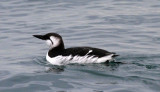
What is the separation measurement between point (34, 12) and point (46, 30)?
303 cm

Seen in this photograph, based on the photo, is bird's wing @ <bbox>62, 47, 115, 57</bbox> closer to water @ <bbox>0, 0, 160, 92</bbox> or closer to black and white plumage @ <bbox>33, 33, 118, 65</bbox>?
black and white plumage @ <bbox>33, 33, 118, 65</bbox>

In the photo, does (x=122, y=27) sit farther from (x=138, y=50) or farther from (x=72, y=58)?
(x=72, y=58)

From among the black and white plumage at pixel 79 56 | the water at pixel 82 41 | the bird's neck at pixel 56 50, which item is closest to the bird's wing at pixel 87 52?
the black and white plumage at pixel 79 56

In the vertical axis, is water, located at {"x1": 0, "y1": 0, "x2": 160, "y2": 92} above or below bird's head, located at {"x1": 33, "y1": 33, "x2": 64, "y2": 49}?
below

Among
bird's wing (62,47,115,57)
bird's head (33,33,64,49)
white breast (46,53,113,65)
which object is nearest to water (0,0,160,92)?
white breast (46,53,113,65)

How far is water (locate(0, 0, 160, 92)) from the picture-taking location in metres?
10.4

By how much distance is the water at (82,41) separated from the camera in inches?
410

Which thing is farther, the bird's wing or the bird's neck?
the bird's neck

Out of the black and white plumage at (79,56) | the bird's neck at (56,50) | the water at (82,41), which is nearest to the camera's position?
the water at (82,41)

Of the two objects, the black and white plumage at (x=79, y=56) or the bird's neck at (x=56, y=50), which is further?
the bird's neck at (x=56, y=50)

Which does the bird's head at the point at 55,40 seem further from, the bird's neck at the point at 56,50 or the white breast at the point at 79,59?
the white breast at the point at 79,59

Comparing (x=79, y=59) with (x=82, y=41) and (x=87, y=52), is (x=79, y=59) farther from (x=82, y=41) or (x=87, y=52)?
(x=82, y=41)

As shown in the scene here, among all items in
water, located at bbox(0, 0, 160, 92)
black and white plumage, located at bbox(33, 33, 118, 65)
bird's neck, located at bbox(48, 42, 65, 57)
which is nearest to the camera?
water, located at bbox(0, 0, 160, 92)

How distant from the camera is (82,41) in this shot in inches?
591
